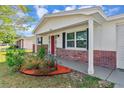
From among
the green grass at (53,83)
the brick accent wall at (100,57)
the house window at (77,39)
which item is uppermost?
the house window at (77,39)

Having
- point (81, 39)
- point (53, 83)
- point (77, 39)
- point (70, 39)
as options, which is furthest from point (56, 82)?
point (70, 39)

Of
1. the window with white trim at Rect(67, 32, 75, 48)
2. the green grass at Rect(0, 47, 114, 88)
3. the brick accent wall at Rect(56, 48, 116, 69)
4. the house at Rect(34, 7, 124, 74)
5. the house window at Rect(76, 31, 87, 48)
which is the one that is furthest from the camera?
the window with white trim at Rect(67, 32, 75, 48)

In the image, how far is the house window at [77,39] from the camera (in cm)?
1188

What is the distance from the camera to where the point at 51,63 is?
936cm

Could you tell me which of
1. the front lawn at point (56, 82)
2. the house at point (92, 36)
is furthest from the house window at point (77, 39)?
the front lawn at point (56, 82)

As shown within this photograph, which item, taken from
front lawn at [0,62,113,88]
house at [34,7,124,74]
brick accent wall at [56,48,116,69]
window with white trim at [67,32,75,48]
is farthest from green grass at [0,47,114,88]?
window with white trim at [67,32,75,48]

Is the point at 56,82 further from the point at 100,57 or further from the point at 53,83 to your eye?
the point at 100,57

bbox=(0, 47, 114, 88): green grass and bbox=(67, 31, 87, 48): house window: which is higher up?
bbox=(67, 31, 87, 48): house window

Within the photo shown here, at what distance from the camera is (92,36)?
8.29 meters

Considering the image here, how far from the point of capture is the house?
27.6 ft

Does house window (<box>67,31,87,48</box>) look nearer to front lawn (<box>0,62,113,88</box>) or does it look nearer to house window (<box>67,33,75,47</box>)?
house window (<box>67,33,75,47</box>)

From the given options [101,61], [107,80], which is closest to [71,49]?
[101,61]

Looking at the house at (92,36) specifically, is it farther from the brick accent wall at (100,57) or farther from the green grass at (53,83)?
the green grass at (53,83)

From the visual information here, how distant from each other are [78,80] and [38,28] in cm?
1119
